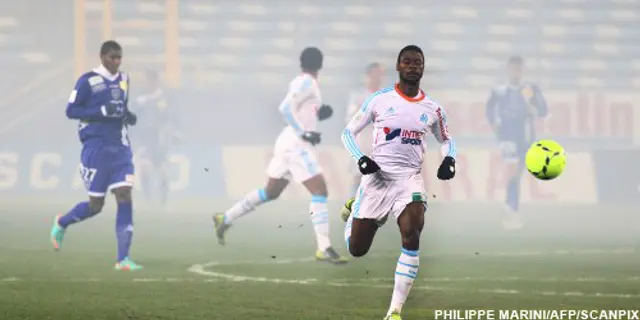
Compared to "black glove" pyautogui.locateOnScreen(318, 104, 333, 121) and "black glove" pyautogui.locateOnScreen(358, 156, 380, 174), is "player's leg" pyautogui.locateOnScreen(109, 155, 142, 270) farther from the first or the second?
"black glove" pyautogui.locateOnScreen(358, 156, 380, 174)

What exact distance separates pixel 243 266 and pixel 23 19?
19852mm

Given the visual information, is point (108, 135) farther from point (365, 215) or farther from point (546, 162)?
point (546, 162)

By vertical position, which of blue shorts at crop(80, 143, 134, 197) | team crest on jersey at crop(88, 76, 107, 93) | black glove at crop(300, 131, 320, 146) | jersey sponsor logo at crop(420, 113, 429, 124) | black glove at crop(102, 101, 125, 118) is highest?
team crest on jersey at crop(88, 76, 107, 93)

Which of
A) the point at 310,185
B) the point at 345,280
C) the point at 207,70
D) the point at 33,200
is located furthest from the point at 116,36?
the point at 345,280

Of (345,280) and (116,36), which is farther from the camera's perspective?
(116,36)

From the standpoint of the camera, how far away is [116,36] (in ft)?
106

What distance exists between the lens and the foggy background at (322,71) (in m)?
27.6

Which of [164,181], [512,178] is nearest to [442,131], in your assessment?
[512,178]

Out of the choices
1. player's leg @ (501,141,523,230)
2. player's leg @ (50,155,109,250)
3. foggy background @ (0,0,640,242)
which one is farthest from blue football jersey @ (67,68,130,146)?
foggy background @ (0,0,640,242)

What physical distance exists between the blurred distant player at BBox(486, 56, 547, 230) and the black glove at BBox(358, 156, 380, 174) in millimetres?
10453

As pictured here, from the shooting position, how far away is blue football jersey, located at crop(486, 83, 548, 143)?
66.9 feet

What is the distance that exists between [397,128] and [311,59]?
5.12 metres

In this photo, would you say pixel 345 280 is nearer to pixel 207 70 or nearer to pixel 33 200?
pixel 33 200

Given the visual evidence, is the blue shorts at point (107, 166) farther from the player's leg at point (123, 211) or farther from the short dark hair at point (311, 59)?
the short dark hair at point (311, 59)
